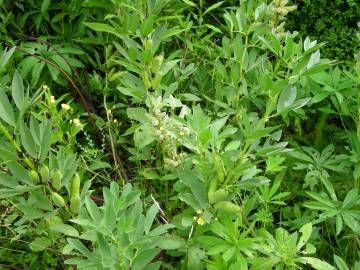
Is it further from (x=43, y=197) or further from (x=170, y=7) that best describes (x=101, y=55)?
(x=43, y=197)

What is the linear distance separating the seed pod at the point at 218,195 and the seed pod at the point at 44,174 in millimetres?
400

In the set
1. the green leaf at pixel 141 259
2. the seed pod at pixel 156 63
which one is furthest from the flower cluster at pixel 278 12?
the green leaf at pixel 141 259

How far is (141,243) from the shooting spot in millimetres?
1166

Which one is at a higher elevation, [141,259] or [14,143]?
[14,143]

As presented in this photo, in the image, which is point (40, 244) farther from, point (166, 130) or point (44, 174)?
point (166, 130)

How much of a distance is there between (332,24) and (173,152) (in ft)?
4.78

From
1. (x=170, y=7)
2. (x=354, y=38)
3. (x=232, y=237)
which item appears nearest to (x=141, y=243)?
(x=232, y=237)

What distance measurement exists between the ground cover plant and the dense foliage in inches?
12.9

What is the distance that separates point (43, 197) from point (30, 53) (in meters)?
0.96

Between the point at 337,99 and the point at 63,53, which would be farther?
the point at 63,53

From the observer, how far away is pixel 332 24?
2.54 m

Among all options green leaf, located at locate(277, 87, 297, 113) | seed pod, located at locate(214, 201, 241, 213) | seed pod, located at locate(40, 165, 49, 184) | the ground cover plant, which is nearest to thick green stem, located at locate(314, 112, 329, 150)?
the ground cover plant

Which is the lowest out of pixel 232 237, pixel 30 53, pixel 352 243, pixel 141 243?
pixel 352 243

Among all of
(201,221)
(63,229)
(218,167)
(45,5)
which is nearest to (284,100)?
(218,167)
